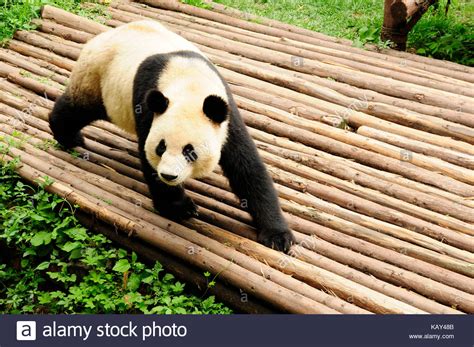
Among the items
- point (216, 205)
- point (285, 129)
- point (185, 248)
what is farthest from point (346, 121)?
point (185, 248)

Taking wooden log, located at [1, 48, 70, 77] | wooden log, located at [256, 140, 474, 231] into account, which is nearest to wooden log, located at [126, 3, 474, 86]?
wooden log, located at [1, 48, 70, 77]

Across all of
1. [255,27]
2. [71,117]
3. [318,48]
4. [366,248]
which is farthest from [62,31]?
[366,248]

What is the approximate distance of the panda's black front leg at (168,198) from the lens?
4836 mm

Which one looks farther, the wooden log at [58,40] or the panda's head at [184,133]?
the wooden log at [58,40]

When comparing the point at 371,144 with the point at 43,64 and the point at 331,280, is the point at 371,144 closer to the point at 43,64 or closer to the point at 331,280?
the point at 331,280

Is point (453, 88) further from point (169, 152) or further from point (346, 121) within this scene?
point (169, 152)

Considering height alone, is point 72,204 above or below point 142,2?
below

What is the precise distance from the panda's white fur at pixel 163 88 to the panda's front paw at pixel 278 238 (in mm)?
629

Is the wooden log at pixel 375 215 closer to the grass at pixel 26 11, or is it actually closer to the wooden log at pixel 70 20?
the wooden log at pixel 70 20

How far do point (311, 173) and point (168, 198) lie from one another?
126 centimetres

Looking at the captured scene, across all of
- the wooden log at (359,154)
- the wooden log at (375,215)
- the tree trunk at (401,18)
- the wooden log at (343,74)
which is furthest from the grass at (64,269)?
the tree trunk at (401,18)

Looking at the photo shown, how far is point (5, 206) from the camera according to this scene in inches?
215

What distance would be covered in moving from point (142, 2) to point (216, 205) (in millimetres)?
4654

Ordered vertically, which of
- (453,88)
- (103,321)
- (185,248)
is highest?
(453,88)
